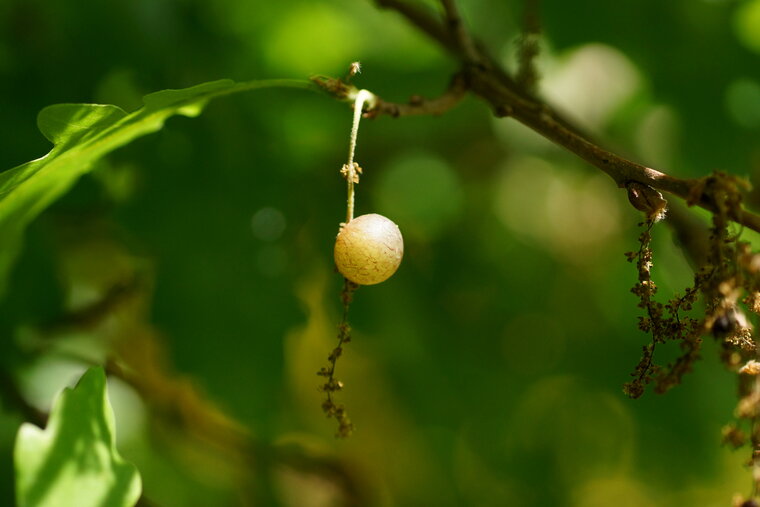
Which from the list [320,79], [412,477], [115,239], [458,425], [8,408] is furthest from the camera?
[412,477]

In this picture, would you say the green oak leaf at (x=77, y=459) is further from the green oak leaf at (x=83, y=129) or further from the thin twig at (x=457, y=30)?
the thin twig at (x=457, y=30)

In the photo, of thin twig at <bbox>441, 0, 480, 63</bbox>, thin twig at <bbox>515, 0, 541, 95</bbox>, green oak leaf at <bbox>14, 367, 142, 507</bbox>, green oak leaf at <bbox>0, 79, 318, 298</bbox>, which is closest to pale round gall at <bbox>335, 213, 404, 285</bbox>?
green oak leaf at <bbox>0, 79, 318, 298</bbox>

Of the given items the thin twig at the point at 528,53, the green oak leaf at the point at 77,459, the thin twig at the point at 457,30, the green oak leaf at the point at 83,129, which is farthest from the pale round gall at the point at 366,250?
the thin twig at the point at 528,53

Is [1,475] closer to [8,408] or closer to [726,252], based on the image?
[8,408]

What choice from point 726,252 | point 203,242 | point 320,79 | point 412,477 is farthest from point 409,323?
point 726,252

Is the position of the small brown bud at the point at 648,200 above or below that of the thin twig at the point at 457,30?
below

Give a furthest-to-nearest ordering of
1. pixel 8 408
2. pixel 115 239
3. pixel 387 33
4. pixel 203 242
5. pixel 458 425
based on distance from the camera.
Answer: pixel 458 425 < pixel 387 33 < pixel 115 239 < pixel 203 242 < pixel 8 408

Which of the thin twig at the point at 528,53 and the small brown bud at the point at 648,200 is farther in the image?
the thin twig at the point at 528,53
